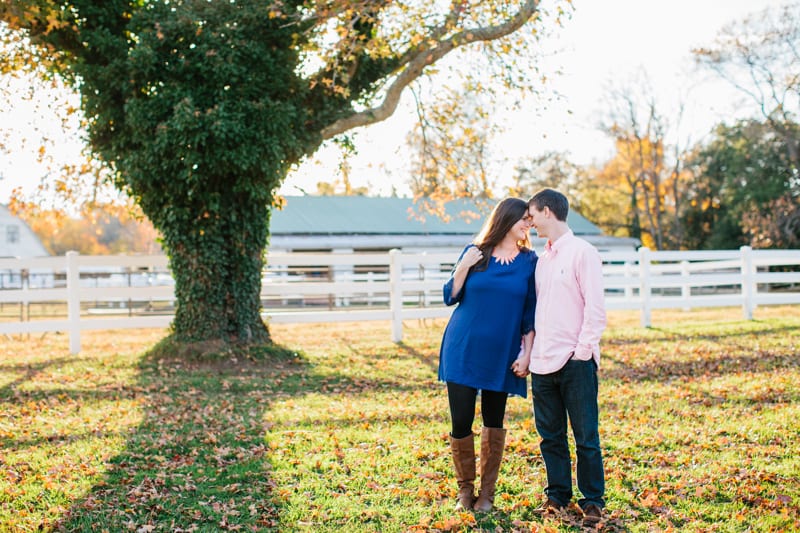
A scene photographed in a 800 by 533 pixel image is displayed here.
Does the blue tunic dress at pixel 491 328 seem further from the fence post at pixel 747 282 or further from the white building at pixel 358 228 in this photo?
the white building at pixel 358 228

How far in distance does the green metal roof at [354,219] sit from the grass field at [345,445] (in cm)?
2013

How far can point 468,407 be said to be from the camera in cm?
464

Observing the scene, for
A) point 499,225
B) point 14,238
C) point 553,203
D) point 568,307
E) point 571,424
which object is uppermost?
point 14,238

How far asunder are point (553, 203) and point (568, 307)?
2.06ft

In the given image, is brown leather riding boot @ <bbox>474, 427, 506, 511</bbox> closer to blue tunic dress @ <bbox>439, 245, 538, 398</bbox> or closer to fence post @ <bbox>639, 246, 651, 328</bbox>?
blue tunic dress @ <bbox>439, 245, 538, 398</bbox>

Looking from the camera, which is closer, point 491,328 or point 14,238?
point 491,328

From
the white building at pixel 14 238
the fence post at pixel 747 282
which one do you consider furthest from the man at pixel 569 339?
the white building at pixel 14 238

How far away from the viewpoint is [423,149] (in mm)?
15391

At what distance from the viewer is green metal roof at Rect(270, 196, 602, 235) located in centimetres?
3164

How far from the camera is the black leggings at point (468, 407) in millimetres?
4613

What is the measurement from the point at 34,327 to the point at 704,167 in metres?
39.1

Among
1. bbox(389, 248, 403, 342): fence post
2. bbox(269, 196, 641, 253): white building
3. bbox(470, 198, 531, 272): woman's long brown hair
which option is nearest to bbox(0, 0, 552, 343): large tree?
bbox(389, 248, 403, 342): fence post

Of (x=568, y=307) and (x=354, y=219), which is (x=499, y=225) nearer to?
(x=568, y=307)

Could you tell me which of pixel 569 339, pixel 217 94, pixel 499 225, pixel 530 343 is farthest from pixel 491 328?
pixel 217 94
